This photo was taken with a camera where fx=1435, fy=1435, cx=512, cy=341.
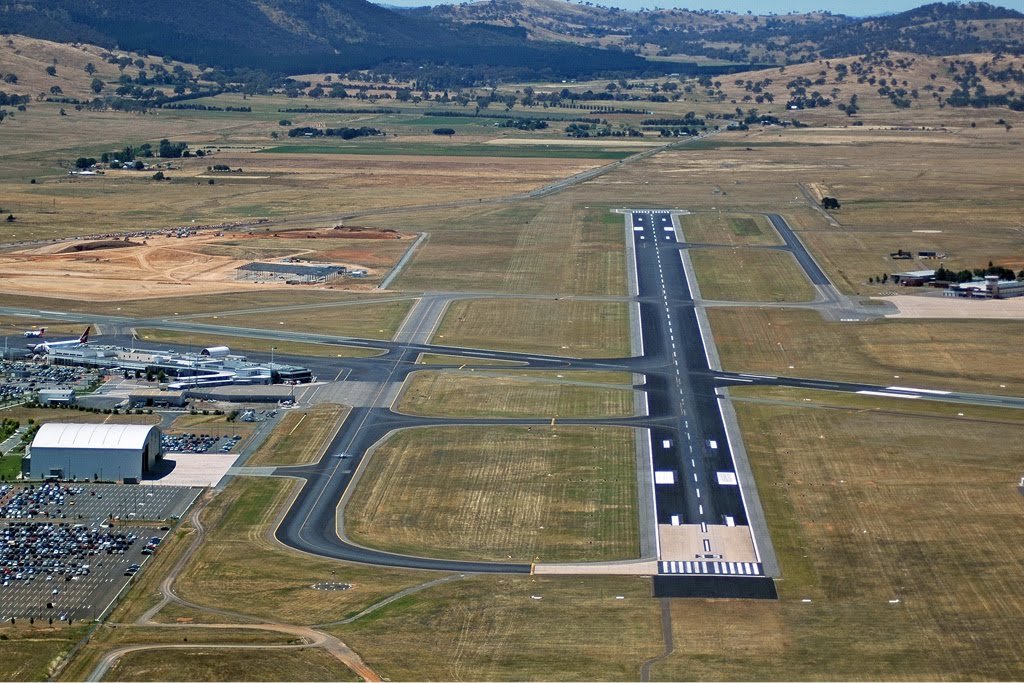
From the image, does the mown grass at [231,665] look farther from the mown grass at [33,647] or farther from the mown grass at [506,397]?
the mown grass at [506,397]

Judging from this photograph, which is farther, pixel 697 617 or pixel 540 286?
pixel 540 286

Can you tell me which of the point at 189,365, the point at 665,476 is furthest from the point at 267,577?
the point at 189,365

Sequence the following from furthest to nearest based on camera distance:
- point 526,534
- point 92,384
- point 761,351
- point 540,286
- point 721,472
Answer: point 540,286 < point 761,351 < point 92,384 < point 721,472 < point 526,534

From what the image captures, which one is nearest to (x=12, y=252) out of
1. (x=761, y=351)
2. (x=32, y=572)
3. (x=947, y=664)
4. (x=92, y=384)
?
(x=92, y=384)

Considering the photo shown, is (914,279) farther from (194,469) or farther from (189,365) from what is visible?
(194,469)

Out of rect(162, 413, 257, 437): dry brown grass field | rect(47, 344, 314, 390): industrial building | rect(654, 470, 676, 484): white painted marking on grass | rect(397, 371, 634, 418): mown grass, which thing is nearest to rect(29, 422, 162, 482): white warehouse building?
rect(162, 413, 257, 437): dry brown grass field

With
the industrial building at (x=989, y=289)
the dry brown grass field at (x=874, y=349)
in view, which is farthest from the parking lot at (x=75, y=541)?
the industrial building at (x=989, y=289)

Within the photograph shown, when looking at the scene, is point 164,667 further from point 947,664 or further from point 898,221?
point 898,221
